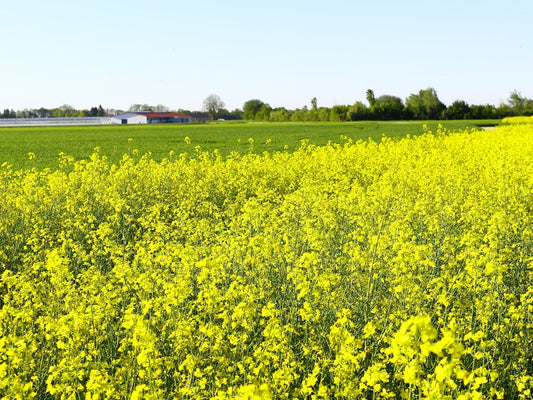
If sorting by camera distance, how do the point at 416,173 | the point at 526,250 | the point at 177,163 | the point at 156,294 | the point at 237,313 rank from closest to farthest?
1. the point at 237,313
2. the point at 156,294
3. the point at 526,250
4. the point at 416,173
5. the point at 177,163

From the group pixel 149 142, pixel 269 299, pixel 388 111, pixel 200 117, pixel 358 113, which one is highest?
pixel 200 117

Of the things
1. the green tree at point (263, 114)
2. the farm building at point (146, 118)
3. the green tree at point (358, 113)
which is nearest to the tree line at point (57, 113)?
the farm building at point (146, 118)

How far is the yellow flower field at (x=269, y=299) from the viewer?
3484mm

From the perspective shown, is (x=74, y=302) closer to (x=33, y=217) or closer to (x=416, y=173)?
(x=33, y=217)

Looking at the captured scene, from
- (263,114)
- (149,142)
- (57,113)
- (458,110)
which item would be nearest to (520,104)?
(458,110)

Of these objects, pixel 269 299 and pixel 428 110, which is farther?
pixel 428 110

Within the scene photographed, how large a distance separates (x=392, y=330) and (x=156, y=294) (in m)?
2.58

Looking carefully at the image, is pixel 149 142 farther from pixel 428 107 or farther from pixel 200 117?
Answer: pixel 200 117

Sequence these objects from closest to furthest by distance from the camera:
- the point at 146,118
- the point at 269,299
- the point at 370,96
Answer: the point at 269,299
the point at 370,96
the point at 146,118

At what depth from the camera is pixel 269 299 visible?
5.07 metres

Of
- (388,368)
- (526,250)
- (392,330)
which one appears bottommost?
(388,368)

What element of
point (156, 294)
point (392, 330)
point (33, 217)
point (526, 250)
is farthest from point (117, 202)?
point (526, 250)

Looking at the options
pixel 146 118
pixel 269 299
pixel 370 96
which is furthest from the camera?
pixel 146 118

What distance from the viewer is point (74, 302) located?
489cm
